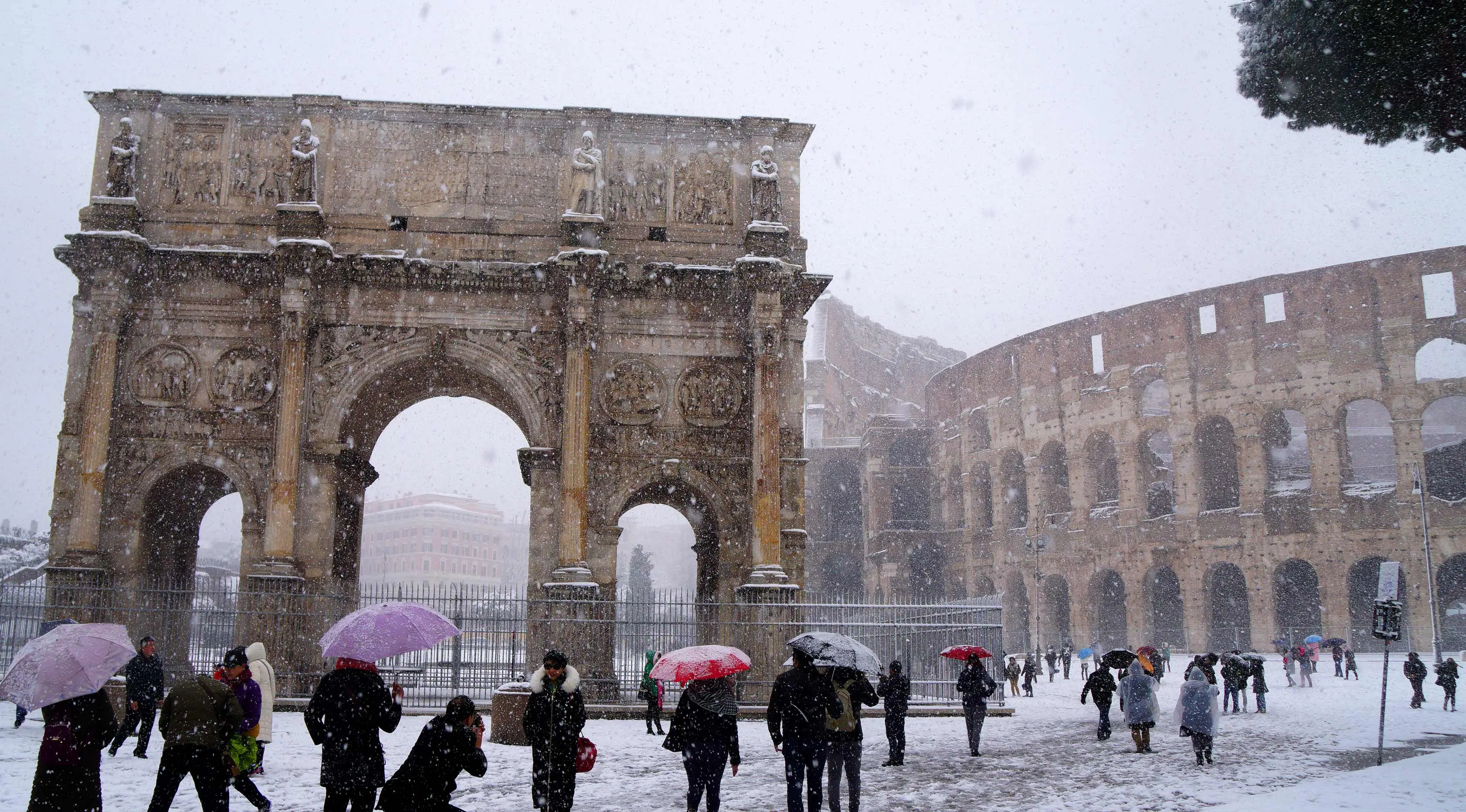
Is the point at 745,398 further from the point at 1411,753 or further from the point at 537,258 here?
the point at 1411,753

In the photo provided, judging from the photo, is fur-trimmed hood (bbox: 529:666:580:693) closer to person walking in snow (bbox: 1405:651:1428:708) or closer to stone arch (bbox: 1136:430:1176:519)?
person walking in snow (bbox: 1405:651:1428:708)

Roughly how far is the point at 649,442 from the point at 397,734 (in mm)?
7030

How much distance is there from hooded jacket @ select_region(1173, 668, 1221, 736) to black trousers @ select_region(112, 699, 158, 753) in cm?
1047

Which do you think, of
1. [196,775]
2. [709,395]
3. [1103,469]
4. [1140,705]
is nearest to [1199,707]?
[1140,705]

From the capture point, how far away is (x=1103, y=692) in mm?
13578

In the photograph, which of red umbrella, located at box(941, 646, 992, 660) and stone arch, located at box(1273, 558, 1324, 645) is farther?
stone arch, located at box(1273, 558, 1324, 645)

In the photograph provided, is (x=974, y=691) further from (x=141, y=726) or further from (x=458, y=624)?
(x=141, y=726)

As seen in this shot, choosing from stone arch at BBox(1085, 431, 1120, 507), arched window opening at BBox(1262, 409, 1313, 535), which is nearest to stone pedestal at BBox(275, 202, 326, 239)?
stone arch at BBox(1085, 431, 1120, 507)

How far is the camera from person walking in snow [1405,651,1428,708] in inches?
706

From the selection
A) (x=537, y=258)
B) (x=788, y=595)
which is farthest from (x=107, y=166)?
(x=788, y=595)

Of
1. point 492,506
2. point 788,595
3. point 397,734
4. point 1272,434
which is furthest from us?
point 492,506

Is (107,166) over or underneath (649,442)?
over

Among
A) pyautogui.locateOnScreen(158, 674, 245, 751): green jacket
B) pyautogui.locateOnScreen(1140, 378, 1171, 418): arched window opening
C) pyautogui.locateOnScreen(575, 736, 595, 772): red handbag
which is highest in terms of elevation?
pyautogui.locateOnScreen(1140, 378, 1171, 418): arched window opening

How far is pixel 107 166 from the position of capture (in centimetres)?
1891
